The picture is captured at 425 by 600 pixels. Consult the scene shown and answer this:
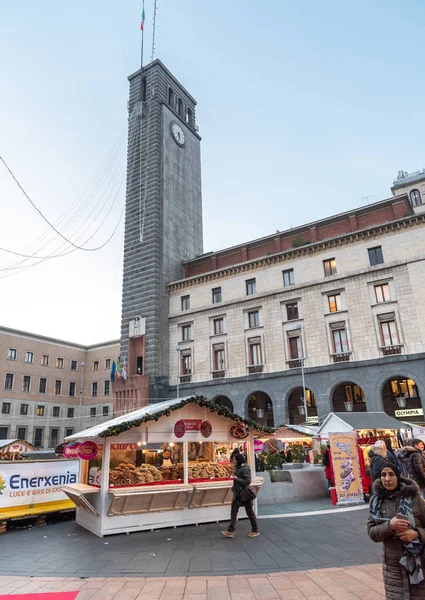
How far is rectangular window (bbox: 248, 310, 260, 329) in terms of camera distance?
3642 centimetres

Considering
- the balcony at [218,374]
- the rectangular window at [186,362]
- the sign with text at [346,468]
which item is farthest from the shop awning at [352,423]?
the rectangular window at [186,362]

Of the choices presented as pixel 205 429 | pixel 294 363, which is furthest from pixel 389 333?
pixel 205 429

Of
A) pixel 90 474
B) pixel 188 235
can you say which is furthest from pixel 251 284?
pixel 90 474

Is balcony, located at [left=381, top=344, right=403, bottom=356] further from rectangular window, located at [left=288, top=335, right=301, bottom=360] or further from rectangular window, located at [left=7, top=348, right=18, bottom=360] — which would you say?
rectangular window, located at [left=7, top=348, right=18, bottom=360]

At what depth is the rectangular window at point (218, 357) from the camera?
3722 centimetres

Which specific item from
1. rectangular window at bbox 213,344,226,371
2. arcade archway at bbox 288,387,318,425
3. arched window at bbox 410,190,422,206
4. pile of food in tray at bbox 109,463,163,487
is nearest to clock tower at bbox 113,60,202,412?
rectangular window at bbox 213,344,226,371

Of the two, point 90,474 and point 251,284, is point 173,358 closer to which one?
point 251,284

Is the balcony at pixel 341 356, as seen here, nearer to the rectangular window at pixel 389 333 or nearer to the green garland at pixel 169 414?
the rectangular window at pixel 389 333

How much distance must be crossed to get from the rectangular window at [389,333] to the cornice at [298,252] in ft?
23.3

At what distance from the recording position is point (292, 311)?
34875 mm

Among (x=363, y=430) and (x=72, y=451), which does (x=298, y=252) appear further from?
(x=72, y=451)

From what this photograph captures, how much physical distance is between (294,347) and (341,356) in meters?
4.11

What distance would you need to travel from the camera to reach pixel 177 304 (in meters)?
41.1

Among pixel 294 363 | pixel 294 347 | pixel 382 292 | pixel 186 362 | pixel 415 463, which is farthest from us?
pixel 186 362
